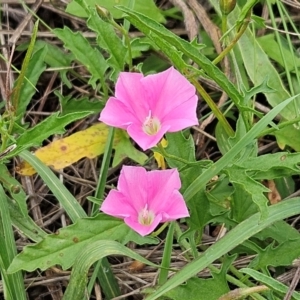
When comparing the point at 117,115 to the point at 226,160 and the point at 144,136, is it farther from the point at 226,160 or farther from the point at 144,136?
the point at 226,160

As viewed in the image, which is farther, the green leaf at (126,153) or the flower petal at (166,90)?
the green leaf at (126,153)

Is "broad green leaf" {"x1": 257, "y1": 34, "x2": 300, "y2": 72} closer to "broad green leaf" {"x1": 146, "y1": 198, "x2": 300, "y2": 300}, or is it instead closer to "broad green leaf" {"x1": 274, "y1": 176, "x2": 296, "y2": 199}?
"broad green leaf" {"x1": 274, "y1": 176, "x2": 296, "y2": 199}

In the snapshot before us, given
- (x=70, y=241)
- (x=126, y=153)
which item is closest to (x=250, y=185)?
(x=70, y=241)

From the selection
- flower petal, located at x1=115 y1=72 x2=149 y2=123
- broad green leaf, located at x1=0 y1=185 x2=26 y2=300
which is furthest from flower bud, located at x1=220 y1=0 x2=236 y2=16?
broad green leaf, located at x1=0 y1=185 x2=26 y2=300

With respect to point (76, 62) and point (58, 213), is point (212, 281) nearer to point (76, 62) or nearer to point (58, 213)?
point (58, 213)

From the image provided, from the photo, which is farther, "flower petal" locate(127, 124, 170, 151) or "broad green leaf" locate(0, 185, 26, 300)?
"broad green leaf" locate(0, 185, 26, 300)

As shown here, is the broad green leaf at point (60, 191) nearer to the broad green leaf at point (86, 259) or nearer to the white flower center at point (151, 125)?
the broad green leaf at point (86, 259)

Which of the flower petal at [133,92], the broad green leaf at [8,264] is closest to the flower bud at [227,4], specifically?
the flower petal at [133,92]
